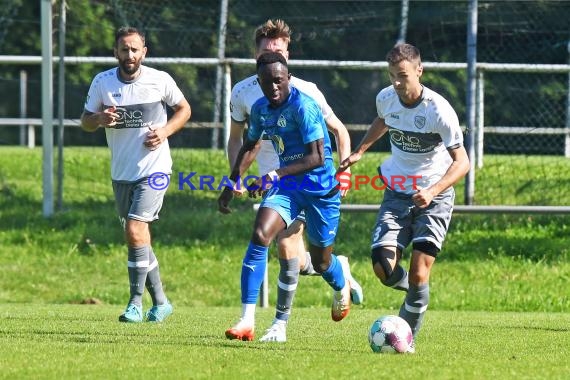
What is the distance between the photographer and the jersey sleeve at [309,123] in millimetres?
7855

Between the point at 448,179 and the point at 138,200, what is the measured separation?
3103mm

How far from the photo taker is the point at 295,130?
26.2 ft

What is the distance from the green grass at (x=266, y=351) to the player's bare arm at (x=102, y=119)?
1585mm

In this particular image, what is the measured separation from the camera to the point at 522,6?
16.6 metres

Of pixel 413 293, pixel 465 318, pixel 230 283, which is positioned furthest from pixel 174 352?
pixel 230 283

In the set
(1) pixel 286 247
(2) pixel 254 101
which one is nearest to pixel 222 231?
(2) pixel 254 101

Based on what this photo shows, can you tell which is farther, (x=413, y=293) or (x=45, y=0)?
(x=45, y=0)

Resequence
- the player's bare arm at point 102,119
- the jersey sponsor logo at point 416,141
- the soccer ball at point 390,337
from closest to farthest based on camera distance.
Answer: the soccer ball at point 390,337 < the jersey sponsor logo at point 416,141 < the player's bare arm at point 102,119

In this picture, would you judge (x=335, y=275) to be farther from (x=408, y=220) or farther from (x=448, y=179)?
(x=448, y=179)

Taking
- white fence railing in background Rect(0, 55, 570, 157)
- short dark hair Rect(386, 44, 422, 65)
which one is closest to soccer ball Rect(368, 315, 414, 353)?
short dark hair Rect(386, 44, 422, 65)

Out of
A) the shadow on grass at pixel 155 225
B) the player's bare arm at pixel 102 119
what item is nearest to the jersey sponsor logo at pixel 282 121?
the player's bare arm at pixel 102 119

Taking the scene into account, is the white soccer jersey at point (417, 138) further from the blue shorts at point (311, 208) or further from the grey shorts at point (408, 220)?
the blue shorts at point (311, 208)

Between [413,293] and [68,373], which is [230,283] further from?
[68,373]

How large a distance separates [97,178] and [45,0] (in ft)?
10.6
